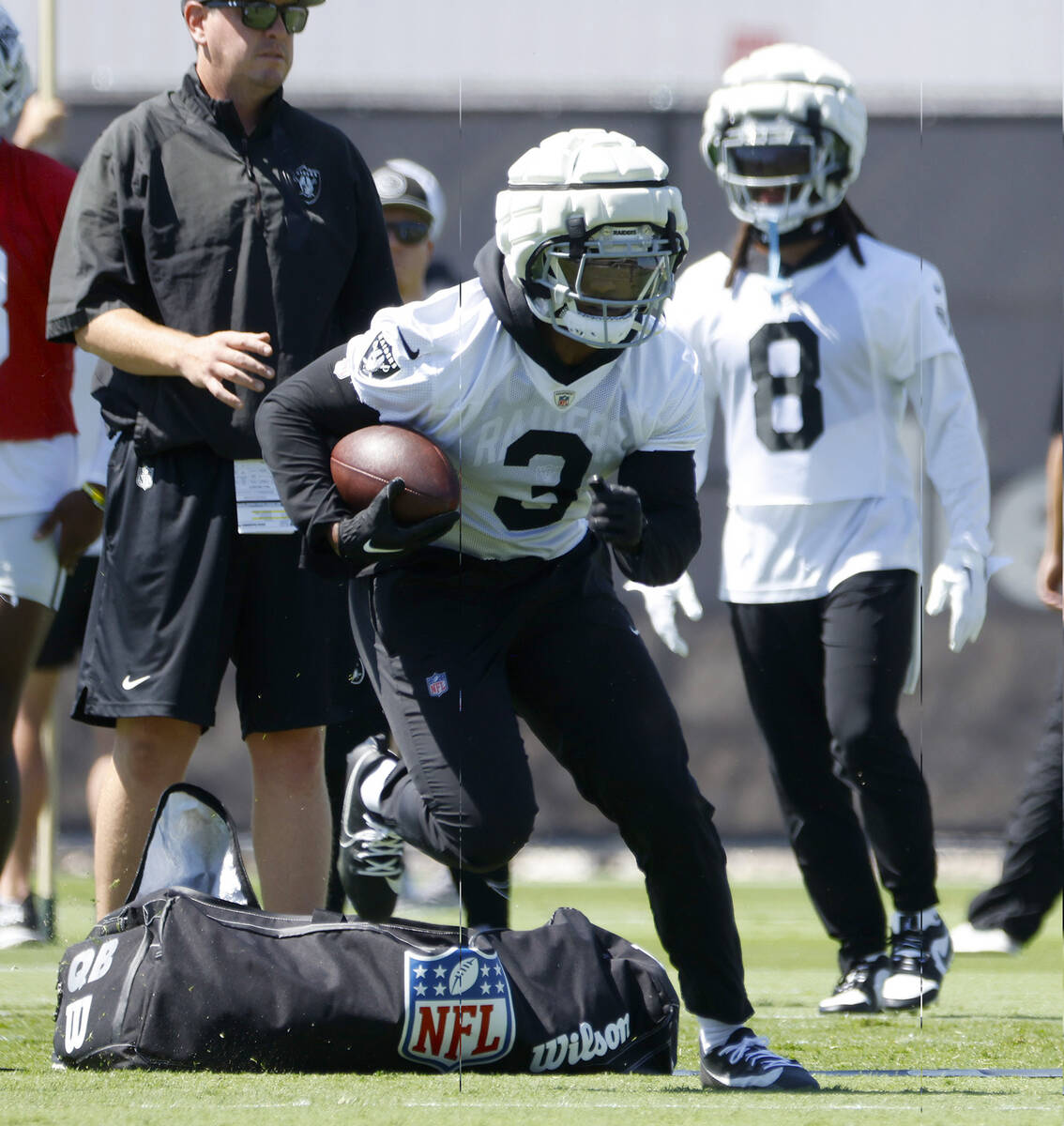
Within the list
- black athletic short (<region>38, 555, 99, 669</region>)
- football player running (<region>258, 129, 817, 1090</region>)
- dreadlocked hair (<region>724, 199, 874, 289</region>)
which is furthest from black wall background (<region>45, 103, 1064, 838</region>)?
black athletic short (<region>38, 555, 99, 669</region>)

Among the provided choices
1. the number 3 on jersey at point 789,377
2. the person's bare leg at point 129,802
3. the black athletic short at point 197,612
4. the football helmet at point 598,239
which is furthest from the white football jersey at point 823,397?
the person's bare leg at point 129,802

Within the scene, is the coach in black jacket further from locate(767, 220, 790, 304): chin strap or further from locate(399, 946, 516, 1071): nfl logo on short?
locate(767, 220, 790, 304): chin strap

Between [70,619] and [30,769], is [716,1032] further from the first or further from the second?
[30,769]

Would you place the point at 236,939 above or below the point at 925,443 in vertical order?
Answer: below

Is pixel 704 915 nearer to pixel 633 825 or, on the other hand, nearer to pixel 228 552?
pixel 633 825

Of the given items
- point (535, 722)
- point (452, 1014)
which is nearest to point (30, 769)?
point (535, 722)

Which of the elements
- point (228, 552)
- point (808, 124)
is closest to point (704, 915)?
point (228, 552)

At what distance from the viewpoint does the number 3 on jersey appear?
3730 millimetres

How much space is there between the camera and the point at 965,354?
5828 millimetres

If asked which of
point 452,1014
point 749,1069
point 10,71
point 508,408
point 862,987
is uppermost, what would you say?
point 10,71

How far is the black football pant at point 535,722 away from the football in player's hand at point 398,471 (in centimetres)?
20

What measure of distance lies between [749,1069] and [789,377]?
147 centimetres

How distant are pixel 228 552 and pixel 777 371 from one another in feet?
4.01

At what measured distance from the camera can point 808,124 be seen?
11.9 feet
